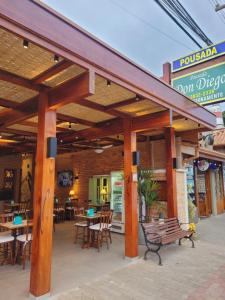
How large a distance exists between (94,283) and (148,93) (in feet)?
10.8

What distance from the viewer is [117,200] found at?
8023mm

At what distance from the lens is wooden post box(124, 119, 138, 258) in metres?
4.88

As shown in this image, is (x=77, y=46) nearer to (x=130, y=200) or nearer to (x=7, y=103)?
(x=7, y=103)

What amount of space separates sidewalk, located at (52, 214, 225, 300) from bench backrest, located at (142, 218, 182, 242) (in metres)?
0.46

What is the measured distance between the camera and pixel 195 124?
6.07 m

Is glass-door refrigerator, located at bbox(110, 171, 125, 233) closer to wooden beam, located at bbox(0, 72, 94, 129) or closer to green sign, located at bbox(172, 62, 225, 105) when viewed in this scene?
green sign, located at bbox(172, 62, 225, 105)

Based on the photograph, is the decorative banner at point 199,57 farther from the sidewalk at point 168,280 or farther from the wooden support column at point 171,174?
the sidewalk at point 168,280

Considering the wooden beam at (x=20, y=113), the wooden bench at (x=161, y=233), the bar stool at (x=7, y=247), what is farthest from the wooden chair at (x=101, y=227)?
the wooden beam at (x=20, y=113)

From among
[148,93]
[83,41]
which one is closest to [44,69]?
[83,41]

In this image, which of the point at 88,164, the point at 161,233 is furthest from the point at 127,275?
the point at 88,164

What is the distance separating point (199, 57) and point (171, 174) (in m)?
3.14

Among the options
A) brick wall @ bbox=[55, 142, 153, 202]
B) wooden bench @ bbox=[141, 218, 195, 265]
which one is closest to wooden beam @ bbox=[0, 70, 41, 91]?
wooden bench @ bbox=[141, 218, 195, 265]

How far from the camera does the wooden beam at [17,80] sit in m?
3.32

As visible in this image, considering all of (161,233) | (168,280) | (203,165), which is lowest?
(168,280)
